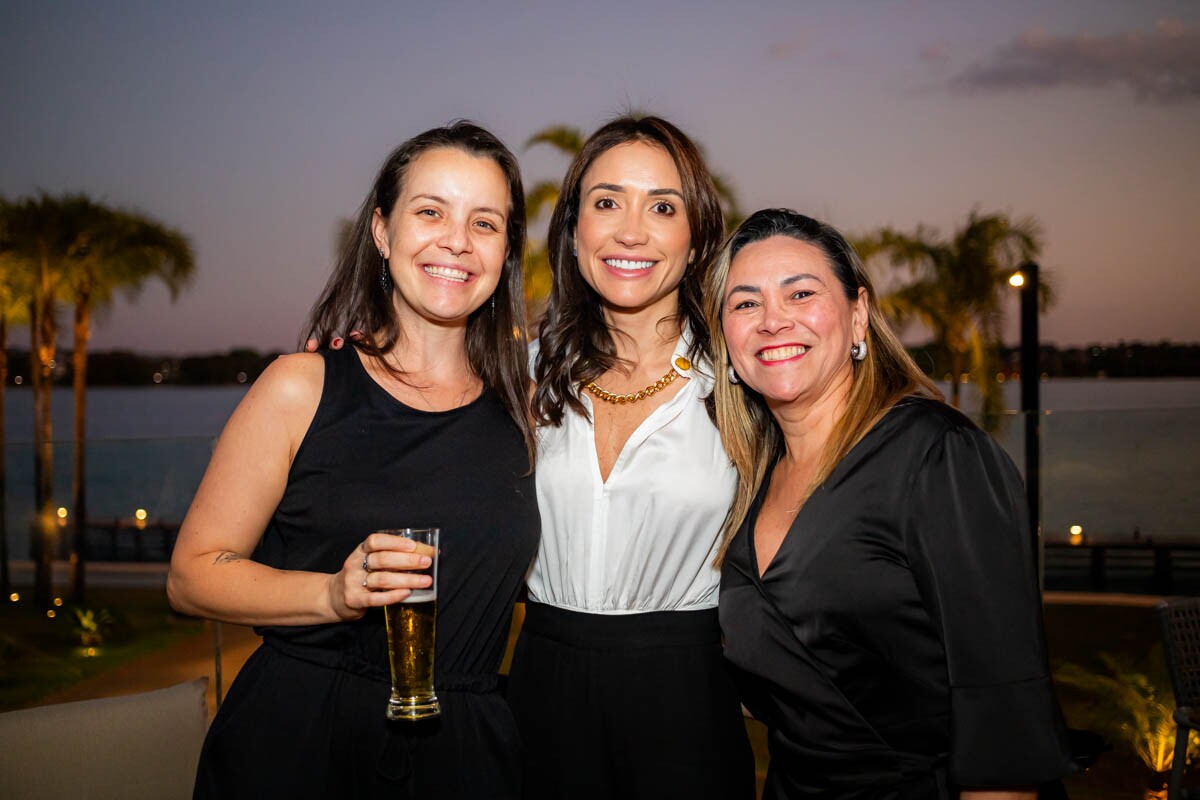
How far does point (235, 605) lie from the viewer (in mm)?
2066

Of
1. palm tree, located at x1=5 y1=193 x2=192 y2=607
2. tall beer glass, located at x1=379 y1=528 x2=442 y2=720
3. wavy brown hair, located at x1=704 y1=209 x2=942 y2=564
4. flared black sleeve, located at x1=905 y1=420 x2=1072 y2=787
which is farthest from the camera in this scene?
palm tree, located at x1=5 y1=193 x2=192 y2=607

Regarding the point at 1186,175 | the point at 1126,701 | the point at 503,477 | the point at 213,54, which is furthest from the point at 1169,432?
the point at 213,54

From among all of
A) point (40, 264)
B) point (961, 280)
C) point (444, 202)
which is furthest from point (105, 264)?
point (444, 202)

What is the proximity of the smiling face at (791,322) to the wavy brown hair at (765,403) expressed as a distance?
34 millimetres

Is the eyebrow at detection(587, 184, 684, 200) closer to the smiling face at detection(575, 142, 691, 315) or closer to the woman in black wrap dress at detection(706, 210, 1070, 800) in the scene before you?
the smiling face at detection(575, 142, 691, 315)

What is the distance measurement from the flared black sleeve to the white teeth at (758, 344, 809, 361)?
48 centimetres

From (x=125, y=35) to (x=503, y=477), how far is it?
85.8 feet

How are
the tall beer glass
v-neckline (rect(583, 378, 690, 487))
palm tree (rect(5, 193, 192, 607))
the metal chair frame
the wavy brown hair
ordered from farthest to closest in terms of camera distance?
palm tree (rect(5, 193, 192, 607)) < the metal chair frame < v-neckline (rect(583, 378, 690, 487)) < the wavy brown hair < the tall beer glass

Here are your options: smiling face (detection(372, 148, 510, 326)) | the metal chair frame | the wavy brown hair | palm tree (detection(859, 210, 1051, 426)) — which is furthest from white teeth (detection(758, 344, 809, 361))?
palm tree (detection(859, 210, 1051, 426))

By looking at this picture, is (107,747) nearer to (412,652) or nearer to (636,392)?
(412,652)

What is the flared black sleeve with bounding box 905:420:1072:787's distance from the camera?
6.50 ft

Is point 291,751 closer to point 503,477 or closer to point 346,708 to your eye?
point 346,708

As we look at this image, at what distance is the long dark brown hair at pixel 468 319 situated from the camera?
2436 millimetres

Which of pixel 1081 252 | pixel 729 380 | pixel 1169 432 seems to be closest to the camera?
pixel 729 380
